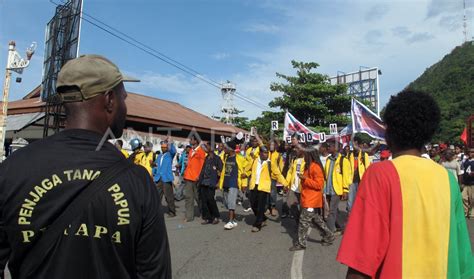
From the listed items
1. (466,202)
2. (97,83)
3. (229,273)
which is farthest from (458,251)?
(466,202)

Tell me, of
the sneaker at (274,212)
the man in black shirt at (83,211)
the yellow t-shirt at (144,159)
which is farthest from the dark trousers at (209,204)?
the man in black shirt at (83,211)

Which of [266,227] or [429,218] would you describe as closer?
[429,218]

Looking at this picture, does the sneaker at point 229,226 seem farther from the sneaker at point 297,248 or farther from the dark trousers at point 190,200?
the sneaker at point 297,248

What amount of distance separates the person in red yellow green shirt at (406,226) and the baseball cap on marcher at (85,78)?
1292 mm

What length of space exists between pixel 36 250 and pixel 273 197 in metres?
9.34

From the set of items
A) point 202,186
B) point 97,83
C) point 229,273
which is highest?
point 97,83

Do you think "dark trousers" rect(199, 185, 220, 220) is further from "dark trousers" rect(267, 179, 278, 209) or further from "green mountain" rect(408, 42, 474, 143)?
"green mountain" rect(408, 42, 474, 143)

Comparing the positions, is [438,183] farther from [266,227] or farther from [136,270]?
[266,227]

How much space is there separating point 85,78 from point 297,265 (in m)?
4.84

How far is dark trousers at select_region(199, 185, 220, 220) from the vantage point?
9000 mm

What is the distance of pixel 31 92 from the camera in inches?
934

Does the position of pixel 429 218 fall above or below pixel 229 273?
above

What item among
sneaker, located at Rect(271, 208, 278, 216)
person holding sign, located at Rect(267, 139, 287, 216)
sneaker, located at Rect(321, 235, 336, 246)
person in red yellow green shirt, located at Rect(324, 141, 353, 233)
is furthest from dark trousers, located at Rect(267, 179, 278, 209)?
sneaker, located at Rect(321, 235, 336, 246)

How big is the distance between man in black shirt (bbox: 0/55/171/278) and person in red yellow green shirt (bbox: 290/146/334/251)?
207 inches
